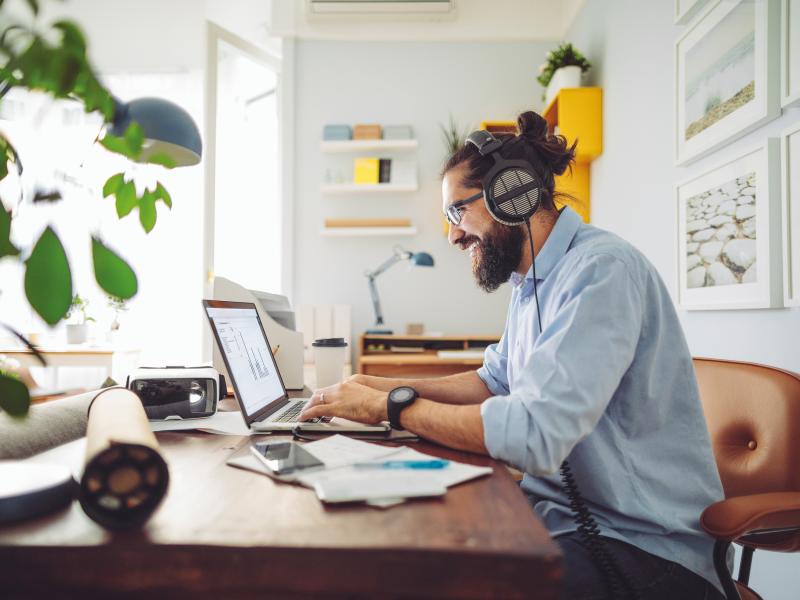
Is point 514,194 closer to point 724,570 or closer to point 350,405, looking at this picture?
point 350,405

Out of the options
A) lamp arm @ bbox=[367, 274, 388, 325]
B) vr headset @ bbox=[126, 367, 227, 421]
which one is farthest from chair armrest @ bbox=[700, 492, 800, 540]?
lamp arm @ bbox=[367, 274, 388, 325]

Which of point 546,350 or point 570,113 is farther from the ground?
point 570,113

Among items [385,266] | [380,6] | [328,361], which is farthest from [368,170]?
[328,361]

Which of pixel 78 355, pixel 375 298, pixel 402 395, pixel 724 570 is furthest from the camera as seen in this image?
pixel 375 298

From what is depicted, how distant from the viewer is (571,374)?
860 mm

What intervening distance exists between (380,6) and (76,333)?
10.1 ft

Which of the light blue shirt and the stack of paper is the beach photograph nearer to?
the light blue shirt

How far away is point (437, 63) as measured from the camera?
4008mm

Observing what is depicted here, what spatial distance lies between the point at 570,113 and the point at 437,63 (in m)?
1.37

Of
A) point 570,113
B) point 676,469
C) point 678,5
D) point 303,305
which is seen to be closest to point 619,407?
point 676,469

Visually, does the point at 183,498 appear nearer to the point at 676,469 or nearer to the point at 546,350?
the point at 546,350

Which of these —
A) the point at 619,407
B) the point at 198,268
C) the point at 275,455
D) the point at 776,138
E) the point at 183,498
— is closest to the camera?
the point at 183,498

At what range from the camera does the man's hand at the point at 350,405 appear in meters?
1.07

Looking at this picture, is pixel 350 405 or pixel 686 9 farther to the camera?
pixel 686 9
